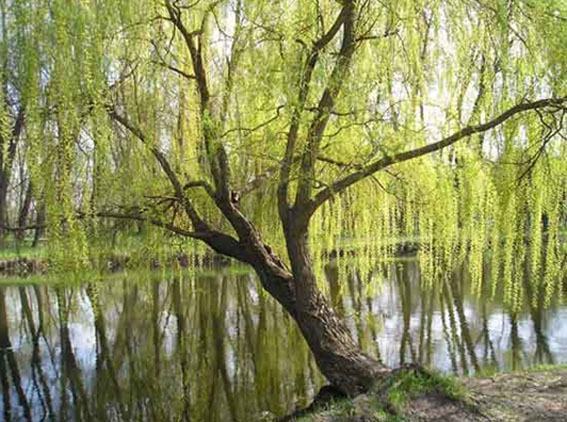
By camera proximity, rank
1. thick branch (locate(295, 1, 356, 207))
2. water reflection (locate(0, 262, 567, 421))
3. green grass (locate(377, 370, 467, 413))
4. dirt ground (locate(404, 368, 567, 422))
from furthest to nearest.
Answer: water reflection (locate(0, 262, 567, 421)) < thick branch (locate(295, 1, 356, 207)) < green grass (locate(377, 370, 467, 413)) < dirt ground (locate(404, 368, 567, 422))

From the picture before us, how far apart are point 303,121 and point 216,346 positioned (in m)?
4.67

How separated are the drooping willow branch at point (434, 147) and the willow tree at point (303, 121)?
2 cm

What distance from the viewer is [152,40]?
4.82 meters

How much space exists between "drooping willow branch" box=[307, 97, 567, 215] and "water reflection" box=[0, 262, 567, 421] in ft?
5.62

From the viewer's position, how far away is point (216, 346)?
8359mm

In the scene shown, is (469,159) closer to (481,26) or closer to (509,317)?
(481,26)

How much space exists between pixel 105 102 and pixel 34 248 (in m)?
14.0

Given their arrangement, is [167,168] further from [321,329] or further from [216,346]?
[216,346]

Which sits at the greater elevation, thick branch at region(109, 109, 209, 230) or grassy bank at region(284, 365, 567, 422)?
thick branch at region(109, 109, 209, 230)

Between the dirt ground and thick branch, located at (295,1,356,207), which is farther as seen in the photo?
thick branch, located at (295,1,356,207)

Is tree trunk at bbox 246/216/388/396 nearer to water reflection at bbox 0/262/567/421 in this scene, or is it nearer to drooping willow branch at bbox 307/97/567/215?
drooping willow branch at bbox 307/97/567/215

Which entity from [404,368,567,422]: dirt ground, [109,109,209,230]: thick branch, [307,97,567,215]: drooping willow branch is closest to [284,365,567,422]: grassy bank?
[404,368,567,422]: dirt ground

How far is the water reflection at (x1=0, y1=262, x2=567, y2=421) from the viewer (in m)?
6.01

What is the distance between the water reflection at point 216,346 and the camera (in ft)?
19.7
